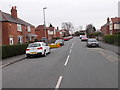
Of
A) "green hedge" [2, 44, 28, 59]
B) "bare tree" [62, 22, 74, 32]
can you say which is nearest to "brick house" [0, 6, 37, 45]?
"green hedge" [2, 44, 28, 59]

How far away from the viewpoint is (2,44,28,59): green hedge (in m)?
15.5

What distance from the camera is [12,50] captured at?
17.2m

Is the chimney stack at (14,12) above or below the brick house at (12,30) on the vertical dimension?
above

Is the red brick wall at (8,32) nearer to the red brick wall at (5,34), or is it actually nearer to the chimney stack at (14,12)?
the red brick wall at (5,34)

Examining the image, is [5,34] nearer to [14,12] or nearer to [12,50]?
[14,12]

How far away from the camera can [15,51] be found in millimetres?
18047

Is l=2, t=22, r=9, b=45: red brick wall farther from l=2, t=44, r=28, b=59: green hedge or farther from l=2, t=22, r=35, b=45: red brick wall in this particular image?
l=2, t=44, r=28, b=59: green hedge

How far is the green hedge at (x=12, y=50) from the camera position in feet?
50.8

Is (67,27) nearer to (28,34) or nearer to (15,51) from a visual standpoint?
(28,34)

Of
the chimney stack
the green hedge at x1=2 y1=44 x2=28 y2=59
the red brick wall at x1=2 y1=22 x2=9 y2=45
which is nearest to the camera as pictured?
the green hedge at x1=2 y1=44 x2=28 y2=59

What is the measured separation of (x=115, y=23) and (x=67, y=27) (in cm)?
7325

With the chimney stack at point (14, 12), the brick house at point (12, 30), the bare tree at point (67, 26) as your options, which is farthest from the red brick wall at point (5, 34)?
the bare tree at point (67, 26)

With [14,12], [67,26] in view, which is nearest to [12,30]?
[14,12]

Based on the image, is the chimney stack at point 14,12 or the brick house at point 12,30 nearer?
the brick house at point 12,30
